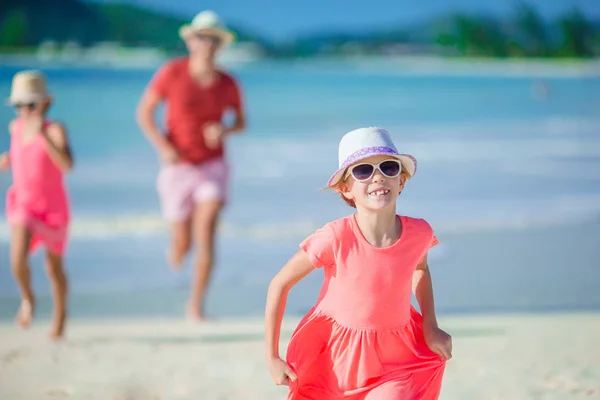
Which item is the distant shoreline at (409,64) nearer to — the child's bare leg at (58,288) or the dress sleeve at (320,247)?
the child's bare leg at (58,288)

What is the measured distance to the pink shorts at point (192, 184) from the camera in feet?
20.1

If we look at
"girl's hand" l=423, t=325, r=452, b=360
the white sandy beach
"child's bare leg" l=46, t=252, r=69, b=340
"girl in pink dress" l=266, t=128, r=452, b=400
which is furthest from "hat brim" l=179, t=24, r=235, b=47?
"girl's hand" l=423, t=325, r=452, b=360

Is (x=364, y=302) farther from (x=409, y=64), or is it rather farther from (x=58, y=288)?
(x=409, y=64)

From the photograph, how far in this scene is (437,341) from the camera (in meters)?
2.94

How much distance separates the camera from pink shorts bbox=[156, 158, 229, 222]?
20.1 feet

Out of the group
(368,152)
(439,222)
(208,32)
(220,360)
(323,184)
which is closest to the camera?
(368,152)

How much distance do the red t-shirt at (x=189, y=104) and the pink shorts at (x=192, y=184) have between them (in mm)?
63

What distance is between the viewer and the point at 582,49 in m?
33.2

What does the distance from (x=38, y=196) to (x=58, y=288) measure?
0.56 meters

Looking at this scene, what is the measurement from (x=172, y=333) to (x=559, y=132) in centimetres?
1563

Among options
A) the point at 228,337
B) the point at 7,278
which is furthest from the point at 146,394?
the point at 7,278

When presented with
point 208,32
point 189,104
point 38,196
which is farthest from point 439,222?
point 38,196

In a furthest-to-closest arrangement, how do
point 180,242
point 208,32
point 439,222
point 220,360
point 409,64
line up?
point 409,64
point 439,222
point 180,242
point 208,32
point 220,360

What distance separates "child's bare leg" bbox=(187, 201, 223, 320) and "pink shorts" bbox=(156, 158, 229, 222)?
0.22ft
